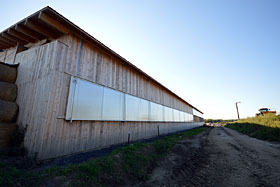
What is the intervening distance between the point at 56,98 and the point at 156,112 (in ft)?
29.4

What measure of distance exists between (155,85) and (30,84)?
9.90 meters

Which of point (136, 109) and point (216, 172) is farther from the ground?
point (136, 109)

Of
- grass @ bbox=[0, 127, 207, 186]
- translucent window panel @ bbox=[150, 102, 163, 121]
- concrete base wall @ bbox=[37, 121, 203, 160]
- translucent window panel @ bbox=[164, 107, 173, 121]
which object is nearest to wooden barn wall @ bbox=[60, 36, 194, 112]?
translucent window panel @ bbox=[150, 102, 163, 121]

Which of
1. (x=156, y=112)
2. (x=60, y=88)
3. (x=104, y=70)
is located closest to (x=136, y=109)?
(x=156, y=112)

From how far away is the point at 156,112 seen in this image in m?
12.2

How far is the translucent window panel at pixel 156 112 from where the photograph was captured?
11.5m

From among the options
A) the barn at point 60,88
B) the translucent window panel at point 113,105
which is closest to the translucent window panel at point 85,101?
the barn at point 60,88

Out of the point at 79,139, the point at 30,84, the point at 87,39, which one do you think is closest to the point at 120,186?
the point at 79,139

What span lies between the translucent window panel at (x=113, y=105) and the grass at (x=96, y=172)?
2368 millimetres

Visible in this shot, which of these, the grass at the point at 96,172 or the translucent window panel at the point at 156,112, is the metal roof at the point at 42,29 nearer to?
the grass at the point at 96,172

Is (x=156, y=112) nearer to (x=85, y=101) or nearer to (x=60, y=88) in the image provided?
(x=85, y=101)

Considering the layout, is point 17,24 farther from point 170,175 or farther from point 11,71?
point 170,175

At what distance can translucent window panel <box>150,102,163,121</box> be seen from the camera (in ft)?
37.7

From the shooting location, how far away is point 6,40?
700cm
